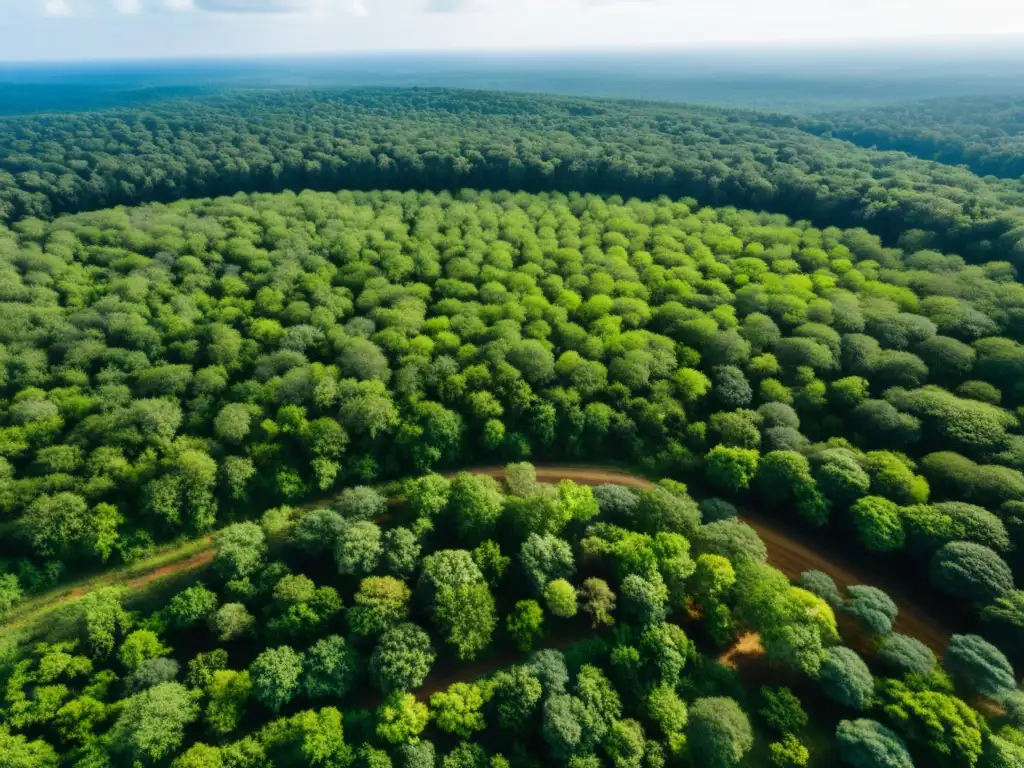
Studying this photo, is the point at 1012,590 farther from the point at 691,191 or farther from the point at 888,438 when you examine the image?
the point at 691,191

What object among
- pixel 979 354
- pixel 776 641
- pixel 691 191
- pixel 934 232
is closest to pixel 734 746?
pixel 776 641

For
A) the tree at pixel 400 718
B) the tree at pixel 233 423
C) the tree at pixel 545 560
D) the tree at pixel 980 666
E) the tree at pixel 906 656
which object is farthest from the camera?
the tree at pixel 233 423

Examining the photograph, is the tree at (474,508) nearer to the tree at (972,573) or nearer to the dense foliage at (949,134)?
the tree at (972,573)

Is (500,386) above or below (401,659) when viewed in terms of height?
above

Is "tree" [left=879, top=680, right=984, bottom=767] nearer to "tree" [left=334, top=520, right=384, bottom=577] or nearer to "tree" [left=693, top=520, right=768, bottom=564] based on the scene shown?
"tree" [left=693, top=520, right=768, bottom=564]

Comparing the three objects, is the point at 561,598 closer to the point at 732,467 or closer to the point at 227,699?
the point at 732,467

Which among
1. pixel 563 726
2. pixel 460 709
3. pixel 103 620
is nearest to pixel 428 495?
pixel 460 709

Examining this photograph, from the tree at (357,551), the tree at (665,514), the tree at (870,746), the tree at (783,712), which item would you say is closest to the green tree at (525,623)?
the tree at (357,551)
